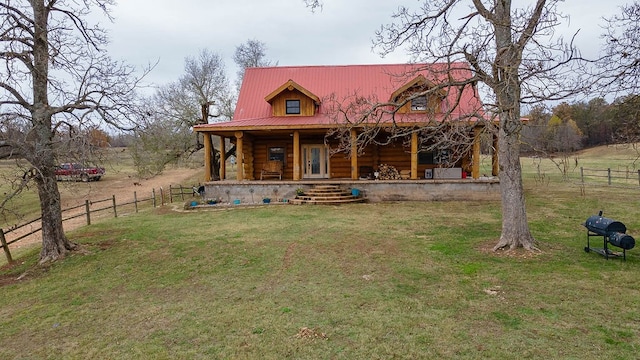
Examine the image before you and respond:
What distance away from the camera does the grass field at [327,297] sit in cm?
485

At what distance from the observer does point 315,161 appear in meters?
20.3

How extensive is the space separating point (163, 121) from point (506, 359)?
24120 millimetres

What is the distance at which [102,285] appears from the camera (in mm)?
7664

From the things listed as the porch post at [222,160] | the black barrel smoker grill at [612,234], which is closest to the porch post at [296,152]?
the porch post at [222,160]

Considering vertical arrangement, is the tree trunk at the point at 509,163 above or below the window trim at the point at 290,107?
below

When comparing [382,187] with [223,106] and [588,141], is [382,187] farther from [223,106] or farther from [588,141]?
[588,141]

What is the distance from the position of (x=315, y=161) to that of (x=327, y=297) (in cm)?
1419

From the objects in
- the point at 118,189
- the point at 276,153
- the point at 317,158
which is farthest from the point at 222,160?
the point at 118,189

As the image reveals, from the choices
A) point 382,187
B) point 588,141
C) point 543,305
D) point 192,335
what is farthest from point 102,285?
point 588,141

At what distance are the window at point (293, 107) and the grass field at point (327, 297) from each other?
9059 mm

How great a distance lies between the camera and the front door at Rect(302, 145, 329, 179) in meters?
20.2

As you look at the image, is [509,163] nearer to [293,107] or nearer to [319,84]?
[293,107]

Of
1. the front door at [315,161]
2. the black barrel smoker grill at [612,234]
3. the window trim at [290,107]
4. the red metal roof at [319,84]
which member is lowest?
the black barrel smoker grill at [612,234]

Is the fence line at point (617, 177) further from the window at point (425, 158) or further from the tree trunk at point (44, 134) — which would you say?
the tree trunk at point (44, 134)
